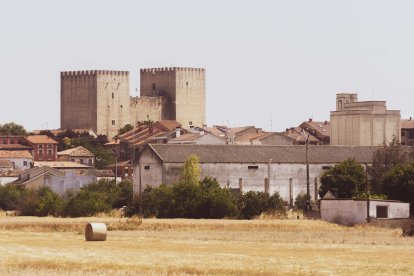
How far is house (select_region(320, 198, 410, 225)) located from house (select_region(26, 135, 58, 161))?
77.2 m

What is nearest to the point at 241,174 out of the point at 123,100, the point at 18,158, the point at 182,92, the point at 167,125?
the point at 18,158

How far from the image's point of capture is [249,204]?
250ft

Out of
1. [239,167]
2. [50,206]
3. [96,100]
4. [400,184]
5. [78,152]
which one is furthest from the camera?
[96,100]

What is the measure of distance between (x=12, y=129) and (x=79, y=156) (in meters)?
27.4

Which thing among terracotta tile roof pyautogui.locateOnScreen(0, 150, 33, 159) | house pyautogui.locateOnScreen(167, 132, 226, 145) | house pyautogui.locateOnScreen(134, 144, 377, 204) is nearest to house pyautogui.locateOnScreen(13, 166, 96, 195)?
house pyautogui.locateOnScreen(134, 144, 377, 204)

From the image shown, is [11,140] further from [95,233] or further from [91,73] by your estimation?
[95,233]

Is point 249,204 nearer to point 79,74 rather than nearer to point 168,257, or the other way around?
point 168,257

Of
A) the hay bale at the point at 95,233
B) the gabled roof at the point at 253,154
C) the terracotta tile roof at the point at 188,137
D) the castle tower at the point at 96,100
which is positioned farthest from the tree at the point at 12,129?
the hay bale at the point at 95,233

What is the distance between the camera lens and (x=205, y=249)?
4672cm

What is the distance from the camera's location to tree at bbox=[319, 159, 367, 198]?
270 ft

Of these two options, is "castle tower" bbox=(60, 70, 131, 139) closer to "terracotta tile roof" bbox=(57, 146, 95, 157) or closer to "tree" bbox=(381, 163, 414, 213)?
"terracotta tile roof" bbox=(57, 146, 95, 157)

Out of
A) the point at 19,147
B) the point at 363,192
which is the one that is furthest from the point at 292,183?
the point at 19,147

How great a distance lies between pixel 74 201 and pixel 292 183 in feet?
60.6

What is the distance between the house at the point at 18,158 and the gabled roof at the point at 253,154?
44762 millimetres
